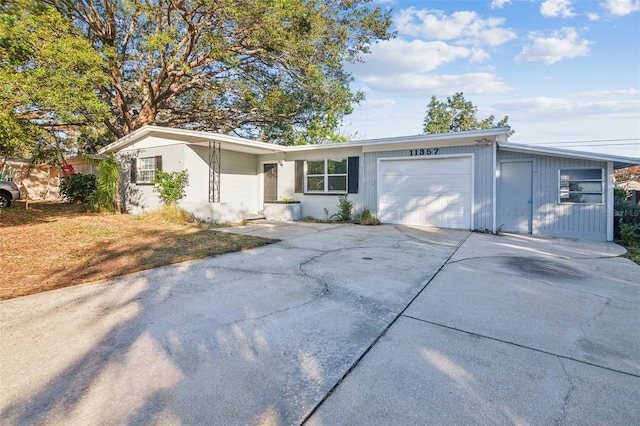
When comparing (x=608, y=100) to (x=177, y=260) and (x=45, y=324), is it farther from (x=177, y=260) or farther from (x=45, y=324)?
(x=45, y=324)

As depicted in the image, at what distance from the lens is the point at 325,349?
2457mm

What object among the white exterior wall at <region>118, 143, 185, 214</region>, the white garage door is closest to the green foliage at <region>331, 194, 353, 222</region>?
the white garage door

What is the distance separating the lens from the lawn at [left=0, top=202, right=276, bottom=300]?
172 inches

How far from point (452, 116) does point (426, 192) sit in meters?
19.4

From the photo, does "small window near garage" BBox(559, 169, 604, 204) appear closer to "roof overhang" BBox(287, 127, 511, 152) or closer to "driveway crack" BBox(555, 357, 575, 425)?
"roof overhang" BBox(287, 127, 511, 152)

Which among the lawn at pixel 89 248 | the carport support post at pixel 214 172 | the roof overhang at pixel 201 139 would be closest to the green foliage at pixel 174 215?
the lawn at pixel 89 248

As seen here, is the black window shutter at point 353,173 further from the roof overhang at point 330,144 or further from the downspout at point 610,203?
the downspout at point 610,203

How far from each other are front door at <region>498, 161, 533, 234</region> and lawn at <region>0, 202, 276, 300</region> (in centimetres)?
702

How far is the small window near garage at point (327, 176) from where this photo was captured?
11461 millimetres

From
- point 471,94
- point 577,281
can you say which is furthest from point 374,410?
point 471,94

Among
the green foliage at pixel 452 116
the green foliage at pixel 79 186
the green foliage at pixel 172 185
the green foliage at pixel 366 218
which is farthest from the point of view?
the green foliage at pixel 452 116

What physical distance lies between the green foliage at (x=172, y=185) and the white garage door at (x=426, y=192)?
258 inches

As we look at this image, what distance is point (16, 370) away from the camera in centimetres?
216

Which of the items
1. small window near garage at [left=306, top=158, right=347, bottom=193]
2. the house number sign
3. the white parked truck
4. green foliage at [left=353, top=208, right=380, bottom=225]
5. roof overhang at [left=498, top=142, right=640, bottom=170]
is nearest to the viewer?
roof overhang at [left=498, top=142, right=640, bottom=170]
